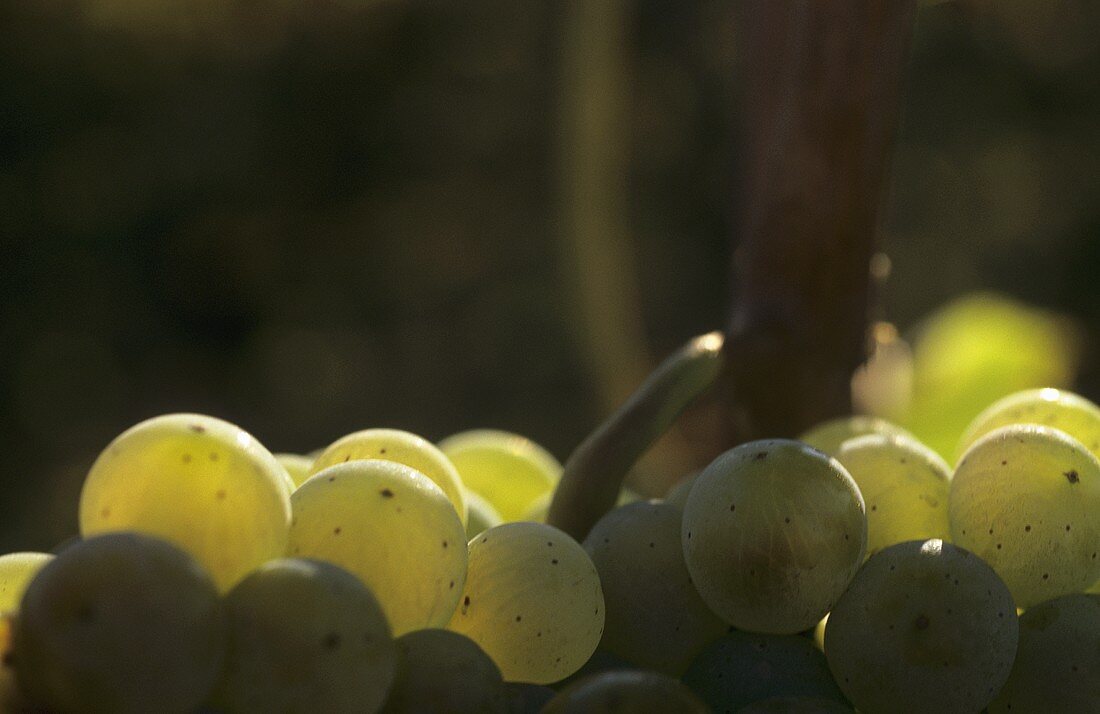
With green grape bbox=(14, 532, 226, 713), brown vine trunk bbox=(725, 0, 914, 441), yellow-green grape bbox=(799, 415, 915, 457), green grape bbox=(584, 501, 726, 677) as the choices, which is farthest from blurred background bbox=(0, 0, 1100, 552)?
green grape bbox=(14, 532, 226, 713)

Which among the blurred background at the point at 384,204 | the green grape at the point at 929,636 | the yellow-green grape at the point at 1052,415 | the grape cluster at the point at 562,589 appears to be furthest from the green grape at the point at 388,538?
the blurred background at the point at 384,204

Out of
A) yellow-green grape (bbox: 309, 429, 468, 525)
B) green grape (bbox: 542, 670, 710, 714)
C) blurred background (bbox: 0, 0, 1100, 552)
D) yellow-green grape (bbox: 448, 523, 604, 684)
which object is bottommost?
blurred background (bbox: 0, 0, 1100, 552)

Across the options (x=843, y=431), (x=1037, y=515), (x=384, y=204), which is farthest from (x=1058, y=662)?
(x=384, y=204)

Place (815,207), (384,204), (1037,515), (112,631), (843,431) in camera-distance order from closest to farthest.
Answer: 1. (112,631)
2. (1037,515)
3. (843,431)
4. (815,207)
5. (384,204)

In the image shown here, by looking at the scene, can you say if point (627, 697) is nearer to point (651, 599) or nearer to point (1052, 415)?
point (651, 599)

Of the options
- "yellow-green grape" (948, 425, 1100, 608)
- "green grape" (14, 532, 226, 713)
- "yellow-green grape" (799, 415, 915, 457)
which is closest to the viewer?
"green grape" (14, 532, 226, 713)

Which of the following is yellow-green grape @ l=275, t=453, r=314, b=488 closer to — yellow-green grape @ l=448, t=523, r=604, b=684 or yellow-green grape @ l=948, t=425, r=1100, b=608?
yellow-green grape @ l=448, t=523, r=604, b=684

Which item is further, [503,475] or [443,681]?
[503,475]
